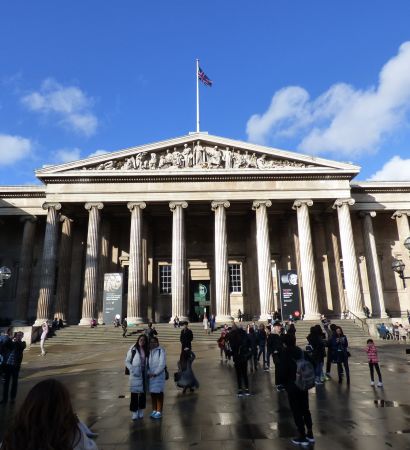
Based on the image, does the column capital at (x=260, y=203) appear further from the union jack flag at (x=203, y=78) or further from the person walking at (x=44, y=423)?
the person walking at (x=44, y=423)

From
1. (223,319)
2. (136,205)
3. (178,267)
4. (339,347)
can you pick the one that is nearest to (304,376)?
(339,347)

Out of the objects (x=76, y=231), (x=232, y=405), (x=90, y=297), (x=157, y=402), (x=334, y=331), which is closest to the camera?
(x=157, y=402)

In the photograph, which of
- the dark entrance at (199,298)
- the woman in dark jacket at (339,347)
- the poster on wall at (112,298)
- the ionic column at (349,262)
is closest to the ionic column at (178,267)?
the poster on wall at (112,298)

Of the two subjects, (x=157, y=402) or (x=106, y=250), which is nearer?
(x=157, y=402)

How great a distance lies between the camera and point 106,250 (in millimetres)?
33031

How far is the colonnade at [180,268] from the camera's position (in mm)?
28812

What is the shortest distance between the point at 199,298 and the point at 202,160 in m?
13.2

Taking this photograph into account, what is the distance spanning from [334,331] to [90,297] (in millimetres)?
21944

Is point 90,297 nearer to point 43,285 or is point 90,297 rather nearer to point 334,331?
point 43,285

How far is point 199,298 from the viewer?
3606 cm

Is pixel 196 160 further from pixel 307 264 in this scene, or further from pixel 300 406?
pixel 300 406

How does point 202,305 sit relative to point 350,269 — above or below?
below

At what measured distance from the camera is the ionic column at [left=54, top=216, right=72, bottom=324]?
1223 inches

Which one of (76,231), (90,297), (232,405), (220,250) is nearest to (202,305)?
(220,250)
